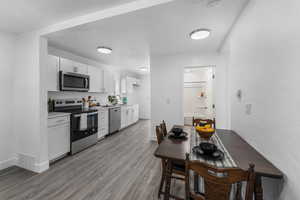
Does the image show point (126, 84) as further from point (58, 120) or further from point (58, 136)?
point (58, 136)

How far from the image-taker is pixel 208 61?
3205 millimetres

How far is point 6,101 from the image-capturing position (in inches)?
90.4

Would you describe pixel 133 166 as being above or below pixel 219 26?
below

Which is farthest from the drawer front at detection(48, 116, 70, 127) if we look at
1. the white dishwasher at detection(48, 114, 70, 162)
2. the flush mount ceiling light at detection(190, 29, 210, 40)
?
the flush mount ceiling light at detection(190, 29, 210, 40)

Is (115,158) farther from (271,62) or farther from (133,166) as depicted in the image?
(271,62)

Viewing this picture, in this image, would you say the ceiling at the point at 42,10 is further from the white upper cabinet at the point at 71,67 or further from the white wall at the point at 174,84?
the white wall at the point at 174,84

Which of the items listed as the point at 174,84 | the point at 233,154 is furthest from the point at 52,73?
the point at 233,154

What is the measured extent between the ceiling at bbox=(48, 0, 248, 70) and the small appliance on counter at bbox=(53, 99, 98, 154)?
1410mm

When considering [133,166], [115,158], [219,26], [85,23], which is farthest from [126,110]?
[219,26]

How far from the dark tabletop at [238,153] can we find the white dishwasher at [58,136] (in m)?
2.21

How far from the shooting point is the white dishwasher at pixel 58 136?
2361 mm

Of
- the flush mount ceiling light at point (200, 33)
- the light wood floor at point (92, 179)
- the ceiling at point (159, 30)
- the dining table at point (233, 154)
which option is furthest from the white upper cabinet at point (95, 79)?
the dining table at point (233, 154)

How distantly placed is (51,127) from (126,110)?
2.82 m

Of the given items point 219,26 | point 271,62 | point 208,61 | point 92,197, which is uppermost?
point 219,26
